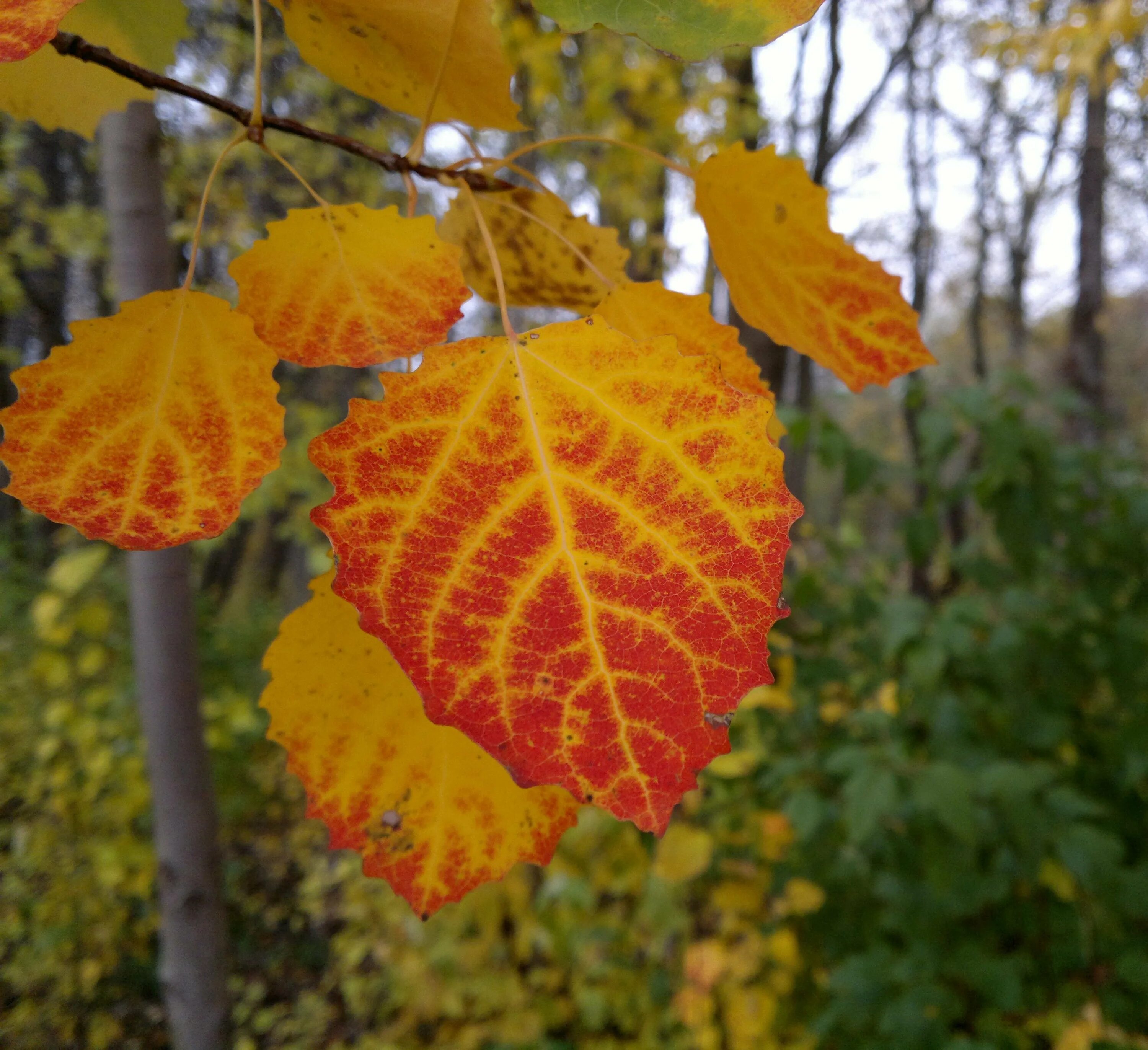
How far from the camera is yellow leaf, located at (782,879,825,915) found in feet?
5.69

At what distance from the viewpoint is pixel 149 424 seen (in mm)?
346

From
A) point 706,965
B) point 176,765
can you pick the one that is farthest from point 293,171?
point 706,965

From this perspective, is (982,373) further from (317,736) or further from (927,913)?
(317,736)

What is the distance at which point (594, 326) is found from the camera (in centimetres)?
32

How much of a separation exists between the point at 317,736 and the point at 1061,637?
6.05ft

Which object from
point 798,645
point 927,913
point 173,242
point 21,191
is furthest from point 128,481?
point 21,191

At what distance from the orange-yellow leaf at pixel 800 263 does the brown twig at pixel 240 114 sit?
0.49ft

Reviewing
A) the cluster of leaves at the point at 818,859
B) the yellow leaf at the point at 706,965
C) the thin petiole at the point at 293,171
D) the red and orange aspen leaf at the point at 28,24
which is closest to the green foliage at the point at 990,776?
the cluster of leaves at the point at 818,859

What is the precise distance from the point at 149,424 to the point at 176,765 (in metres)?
1.39

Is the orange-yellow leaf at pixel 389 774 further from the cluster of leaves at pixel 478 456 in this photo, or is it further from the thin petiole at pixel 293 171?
the thin petiole at pixel 293 171

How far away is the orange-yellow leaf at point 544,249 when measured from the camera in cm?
50

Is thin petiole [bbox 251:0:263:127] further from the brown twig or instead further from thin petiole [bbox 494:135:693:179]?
thin petiole [bbox 494:135:693:179]

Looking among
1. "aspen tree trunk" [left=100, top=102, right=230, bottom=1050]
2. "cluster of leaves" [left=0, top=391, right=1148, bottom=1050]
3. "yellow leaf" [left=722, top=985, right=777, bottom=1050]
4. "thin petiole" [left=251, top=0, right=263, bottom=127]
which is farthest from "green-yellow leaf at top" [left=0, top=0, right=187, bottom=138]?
"yellow leaf" [left=722, top=985, right=777, bottom=1050]

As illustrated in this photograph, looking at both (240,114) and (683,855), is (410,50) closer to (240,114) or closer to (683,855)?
(240,114)
